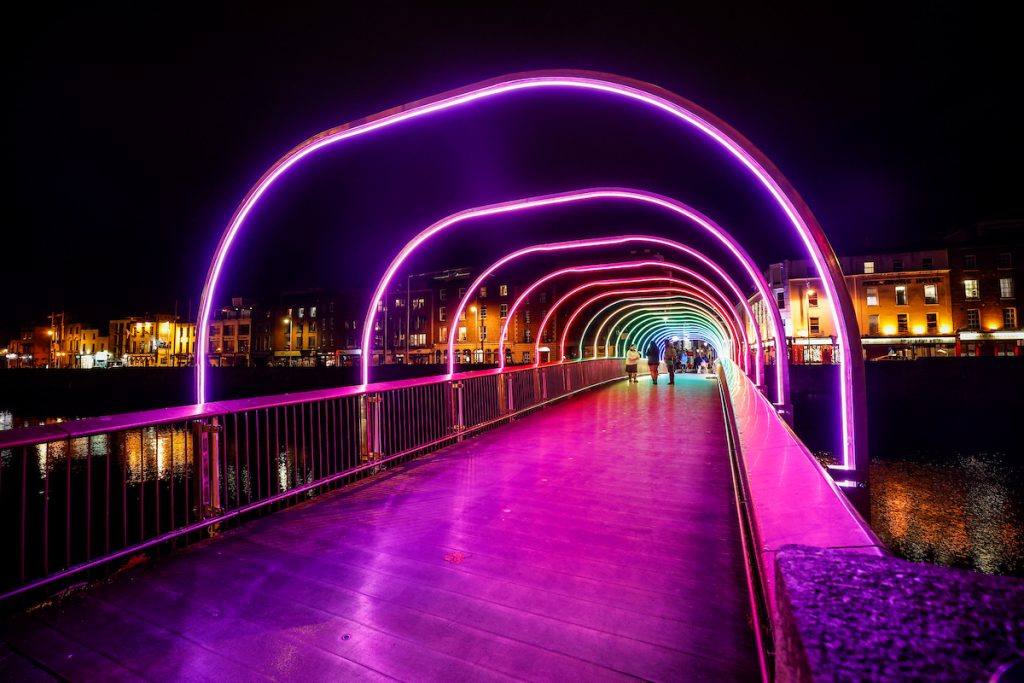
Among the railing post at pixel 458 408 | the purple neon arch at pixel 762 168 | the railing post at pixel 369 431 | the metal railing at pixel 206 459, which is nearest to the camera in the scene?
the metal railing at pixel 206 459

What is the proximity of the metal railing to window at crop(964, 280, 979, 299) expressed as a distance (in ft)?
154

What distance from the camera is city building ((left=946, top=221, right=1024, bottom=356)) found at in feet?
135

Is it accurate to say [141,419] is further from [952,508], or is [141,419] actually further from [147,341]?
[147,341]

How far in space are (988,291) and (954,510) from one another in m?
49.5

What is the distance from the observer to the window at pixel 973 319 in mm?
42406

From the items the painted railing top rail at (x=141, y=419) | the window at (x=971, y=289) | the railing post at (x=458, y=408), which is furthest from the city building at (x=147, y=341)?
the window at (x=971, y=289)

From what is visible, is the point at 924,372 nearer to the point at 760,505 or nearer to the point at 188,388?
the point at 760,505

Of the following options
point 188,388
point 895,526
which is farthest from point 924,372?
point 188,388

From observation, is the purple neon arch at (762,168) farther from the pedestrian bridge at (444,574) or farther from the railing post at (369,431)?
the railing post at (369,431)

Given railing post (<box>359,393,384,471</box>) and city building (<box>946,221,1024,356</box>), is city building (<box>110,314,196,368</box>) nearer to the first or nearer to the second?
railing post (<box>359,393,384,471</box>)

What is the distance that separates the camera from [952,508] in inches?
342

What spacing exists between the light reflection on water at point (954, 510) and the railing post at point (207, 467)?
9.17 metres

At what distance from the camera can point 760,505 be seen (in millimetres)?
2035

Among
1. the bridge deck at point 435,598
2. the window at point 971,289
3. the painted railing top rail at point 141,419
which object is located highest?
the window at point 971,289
